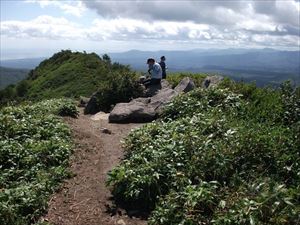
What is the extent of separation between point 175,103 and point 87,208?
7274 mm

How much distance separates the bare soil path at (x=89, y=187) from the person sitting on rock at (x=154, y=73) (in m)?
6.60

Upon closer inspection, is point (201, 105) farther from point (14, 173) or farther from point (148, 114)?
point (14, 173)

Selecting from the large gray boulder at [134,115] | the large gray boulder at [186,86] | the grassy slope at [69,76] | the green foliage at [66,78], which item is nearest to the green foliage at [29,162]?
the large gray boulder at [134,115]

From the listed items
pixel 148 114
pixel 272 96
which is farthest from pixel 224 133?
pixel 148 114

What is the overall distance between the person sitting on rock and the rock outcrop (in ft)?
6.11

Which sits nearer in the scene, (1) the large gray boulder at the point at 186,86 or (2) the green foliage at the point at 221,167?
(2) the green foliage at the point at 221,167

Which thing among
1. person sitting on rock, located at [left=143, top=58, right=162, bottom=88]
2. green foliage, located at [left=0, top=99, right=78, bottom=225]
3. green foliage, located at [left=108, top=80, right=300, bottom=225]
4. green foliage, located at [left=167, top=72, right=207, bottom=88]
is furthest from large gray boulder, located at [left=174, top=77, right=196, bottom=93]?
green foliage, located at [left=0, top=99, right=78, bottom=225]

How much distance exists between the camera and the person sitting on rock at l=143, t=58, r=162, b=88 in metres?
21.9

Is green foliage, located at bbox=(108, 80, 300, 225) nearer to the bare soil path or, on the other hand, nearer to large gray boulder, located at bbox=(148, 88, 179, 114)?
the bare soil path

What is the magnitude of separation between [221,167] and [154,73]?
13466 millimetres

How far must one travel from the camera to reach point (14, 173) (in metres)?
10.5

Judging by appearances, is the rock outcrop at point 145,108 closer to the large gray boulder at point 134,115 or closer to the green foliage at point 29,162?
the large gray boulder at point 134,115

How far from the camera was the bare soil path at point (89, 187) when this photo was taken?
8.57 meters

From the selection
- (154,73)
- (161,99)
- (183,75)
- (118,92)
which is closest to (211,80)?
(161,99)
